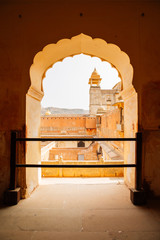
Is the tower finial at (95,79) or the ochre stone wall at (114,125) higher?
the tower finial at (95,79)

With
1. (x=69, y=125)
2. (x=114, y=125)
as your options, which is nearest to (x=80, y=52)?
(x=114, y=125)

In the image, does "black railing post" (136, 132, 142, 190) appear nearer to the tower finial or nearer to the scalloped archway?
the scalloped archway

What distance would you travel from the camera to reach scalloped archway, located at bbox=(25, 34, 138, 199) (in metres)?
2.47

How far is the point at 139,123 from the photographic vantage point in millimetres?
2324

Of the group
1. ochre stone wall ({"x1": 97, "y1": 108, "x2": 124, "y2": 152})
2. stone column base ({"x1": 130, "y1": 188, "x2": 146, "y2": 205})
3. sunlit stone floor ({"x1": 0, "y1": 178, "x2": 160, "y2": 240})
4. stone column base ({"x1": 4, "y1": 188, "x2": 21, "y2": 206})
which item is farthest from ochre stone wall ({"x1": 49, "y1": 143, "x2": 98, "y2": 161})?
stone column base ({"x1": 130, "y1": 188, "x2": 146, "y2": 205})

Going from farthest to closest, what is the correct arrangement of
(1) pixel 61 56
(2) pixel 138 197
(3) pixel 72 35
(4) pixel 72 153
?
1. (4) pixel 72 153
2. (1) pixel 61 56
3. (3) pixel 72 35
4. (2) pixel 138 197

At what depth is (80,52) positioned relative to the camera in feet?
10.3

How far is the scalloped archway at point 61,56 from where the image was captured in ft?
8.11

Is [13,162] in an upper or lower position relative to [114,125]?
lower

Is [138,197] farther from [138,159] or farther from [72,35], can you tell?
[72,35]

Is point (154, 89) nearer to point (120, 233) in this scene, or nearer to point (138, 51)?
point (138, 51)

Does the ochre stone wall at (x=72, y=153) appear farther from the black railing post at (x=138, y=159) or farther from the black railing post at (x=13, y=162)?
the black railing post at (x=138, y=159)

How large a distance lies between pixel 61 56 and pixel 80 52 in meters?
0.42

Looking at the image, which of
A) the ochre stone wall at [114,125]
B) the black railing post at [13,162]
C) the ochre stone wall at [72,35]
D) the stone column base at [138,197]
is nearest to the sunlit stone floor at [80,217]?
the stone column base at [138,197]
